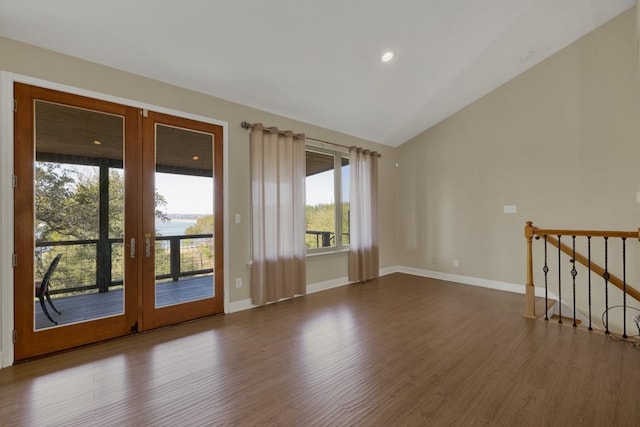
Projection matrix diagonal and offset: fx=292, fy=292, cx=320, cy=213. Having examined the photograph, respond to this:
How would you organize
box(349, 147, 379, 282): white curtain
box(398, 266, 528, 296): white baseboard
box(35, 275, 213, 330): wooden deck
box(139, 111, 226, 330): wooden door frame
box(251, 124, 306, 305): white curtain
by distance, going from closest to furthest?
box(35, 275, 213, 330): wooden deck, box(139, 111, 226, 330): wooden door frame, box(251, 124, 306, 305): white curtain, box(398, 266, 528, 296): white baseboard, box(349, 147, 379, 282): white curtain

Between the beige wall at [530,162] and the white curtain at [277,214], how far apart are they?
2760 millimetres

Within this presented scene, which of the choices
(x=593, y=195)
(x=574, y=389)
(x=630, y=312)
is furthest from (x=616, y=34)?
(x=574, y=389)

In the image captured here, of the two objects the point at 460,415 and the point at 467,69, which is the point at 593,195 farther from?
the point at 460,415

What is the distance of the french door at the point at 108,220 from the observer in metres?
2.58

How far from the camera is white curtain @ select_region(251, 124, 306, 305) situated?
3928mm

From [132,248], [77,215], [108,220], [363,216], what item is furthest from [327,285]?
[77,215]

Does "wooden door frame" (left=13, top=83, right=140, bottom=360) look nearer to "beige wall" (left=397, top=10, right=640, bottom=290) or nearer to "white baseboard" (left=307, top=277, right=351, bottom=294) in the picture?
"white baseboard" (left=307, top=277, right=351, bottom=294)

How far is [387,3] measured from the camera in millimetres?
2900

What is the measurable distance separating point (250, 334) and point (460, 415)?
2042 mm

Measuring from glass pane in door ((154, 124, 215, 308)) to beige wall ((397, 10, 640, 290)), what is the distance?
13.4 feet

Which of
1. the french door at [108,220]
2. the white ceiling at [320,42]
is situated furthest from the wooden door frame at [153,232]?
the white ceiling at [320,42]

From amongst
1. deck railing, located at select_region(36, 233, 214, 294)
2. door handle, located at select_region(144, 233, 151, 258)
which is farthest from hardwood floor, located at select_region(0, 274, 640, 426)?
door handle, located at select_region(144, 233, 151, 258)

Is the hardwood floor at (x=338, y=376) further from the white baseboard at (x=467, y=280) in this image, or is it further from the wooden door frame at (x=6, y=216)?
the white baseboard at (x=467, y=280)

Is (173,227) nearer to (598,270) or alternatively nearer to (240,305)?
(240,305)
